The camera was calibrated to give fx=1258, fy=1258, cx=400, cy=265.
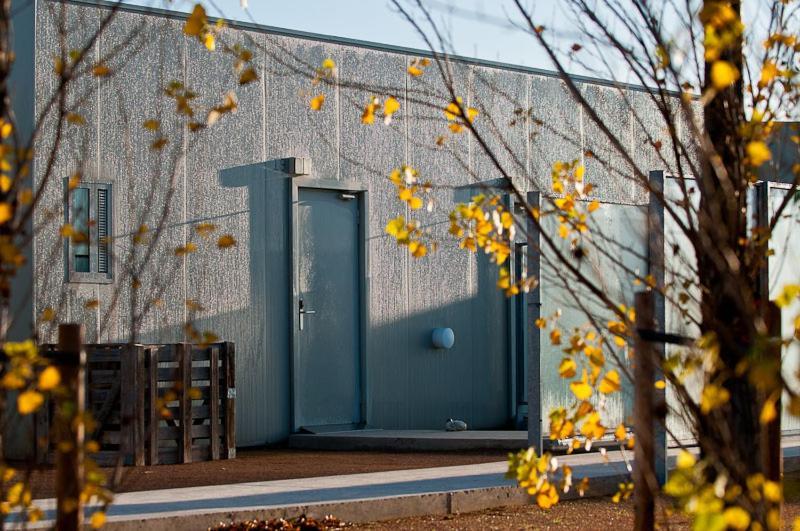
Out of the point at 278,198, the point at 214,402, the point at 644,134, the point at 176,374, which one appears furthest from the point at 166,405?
the point at 644,134

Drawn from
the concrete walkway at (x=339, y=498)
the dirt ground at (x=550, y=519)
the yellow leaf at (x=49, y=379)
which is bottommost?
the dirt ground at (x=550, y=519)

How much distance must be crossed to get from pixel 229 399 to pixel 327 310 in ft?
7.91

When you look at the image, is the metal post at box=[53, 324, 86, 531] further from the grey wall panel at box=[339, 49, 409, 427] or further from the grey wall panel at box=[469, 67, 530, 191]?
the grey wall panel at box=[469, 67, 530, 191]

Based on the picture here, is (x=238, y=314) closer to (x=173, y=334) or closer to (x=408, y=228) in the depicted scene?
(x=173, y=334)

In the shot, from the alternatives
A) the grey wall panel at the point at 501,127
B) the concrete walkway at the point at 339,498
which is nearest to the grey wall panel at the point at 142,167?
the concrete walkway at the point at 339,498

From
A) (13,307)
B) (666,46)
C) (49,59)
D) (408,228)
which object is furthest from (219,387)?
(666,46)

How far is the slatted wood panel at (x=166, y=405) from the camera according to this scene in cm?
1017

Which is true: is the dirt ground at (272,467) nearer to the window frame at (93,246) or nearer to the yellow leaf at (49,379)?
the window frame at (93,246)

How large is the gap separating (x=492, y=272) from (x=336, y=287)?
235 centimetres

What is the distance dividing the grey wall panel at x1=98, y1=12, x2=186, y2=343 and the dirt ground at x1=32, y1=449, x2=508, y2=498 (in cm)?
159

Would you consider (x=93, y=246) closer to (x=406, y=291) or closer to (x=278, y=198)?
(x=278, y=198)

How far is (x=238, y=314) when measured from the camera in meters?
12.4

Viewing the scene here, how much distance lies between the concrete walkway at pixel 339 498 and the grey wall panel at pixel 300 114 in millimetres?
4871

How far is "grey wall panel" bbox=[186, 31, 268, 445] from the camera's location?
12.2 metres
